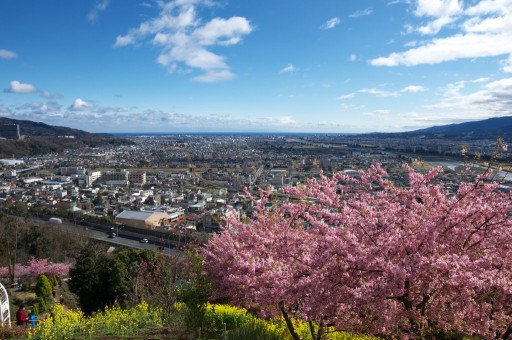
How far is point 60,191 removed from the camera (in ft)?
190

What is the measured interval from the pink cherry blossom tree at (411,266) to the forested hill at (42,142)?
12268 cm

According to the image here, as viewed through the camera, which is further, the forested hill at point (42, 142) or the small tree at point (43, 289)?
the forested hill at point (42, 142)

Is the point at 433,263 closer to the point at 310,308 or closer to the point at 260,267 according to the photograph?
the point at 310,308

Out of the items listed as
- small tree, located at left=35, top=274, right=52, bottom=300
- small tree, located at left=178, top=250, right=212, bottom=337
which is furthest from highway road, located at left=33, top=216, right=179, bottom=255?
small tree, located at left=178, top=250, right=212, bottom=337

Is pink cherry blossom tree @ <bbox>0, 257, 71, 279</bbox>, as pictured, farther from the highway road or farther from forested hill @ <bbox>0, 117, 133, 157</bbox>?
forested hill @ <bbox>0, 117, 133, 157</bbox>

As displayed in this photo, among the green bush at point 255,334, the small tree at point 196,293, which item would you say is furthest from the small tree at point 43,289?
the green bush at point 255,334

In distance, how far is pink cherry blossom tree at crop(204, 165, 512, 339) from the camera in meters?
3.29

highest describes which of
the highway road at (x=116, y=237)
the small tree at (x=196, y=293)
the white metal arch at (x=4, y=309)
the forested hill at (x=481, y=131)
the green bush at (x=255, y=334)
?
the forested hill at (x=481, y=131)

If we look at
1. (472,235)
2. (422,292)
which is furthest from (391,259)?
(472,235)

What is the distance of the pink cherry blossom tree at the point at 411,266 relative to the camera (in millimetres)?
3289

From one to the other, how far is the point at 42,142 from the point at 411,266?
14354 cm

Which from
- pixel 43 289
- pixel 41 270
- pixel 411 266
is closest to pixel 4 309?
pixel 43 289

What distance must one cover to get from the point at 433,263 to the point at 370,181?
1.98 meters

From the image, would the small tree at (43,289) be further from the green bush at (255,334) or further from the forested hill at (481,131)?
the forested hill at (481,131)
